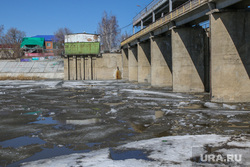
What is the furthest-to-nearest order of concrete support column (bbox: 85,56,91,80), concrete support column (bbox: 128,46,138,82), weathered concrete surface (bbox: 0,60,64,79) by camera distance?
weathered concrete surface (bbox: 0,60,64,79) → concrete support column (bbox: 85,56,91,80) → concrete support column (bbox: 128,46,138,82)

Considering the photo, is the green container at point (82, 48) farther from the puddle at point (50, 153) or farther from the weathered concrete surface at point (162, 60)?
the puddle at point (50, 153)

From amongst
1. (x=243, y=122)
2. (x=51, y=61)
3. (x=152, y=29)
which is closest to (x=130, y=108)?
(x=243, y=122)

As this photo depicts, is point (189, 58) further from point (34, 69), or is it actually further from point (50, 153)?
point (34, 69)

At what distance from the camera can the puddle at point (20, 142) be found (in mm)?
8117

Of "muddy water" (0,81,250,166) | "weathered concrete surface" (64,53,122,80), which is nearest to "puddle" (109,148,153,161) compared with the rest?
"muddy water" (0,81,250,166)

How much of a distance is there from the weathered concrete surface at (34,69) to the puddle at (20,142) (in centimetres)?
5028

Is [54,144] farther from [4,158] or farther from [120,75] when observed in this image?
[120,75]

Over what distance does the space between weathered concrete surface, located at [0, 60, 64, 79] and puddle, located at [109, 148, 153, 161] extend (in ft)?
173

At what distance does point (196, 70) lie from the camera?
977 inches

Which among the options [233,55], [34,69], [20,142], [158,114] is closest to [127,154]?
[20,142]

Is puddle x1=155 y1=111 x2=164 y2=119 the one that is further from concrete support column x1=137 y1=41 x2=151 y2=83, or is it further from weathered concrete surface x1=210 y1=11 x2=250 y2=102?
concrete support column x1=137 y1=41 x2=151 y2=83

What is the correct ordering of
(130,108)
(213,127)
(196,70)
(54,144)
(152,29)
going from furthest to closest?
(152,29) < (196,70) < (130,108) < (213,127) < (54,144)

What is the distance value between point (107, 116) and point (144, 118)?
1.87 metres

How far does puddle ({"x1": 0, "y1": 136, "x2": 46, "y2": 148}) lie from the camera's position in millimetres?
8117
